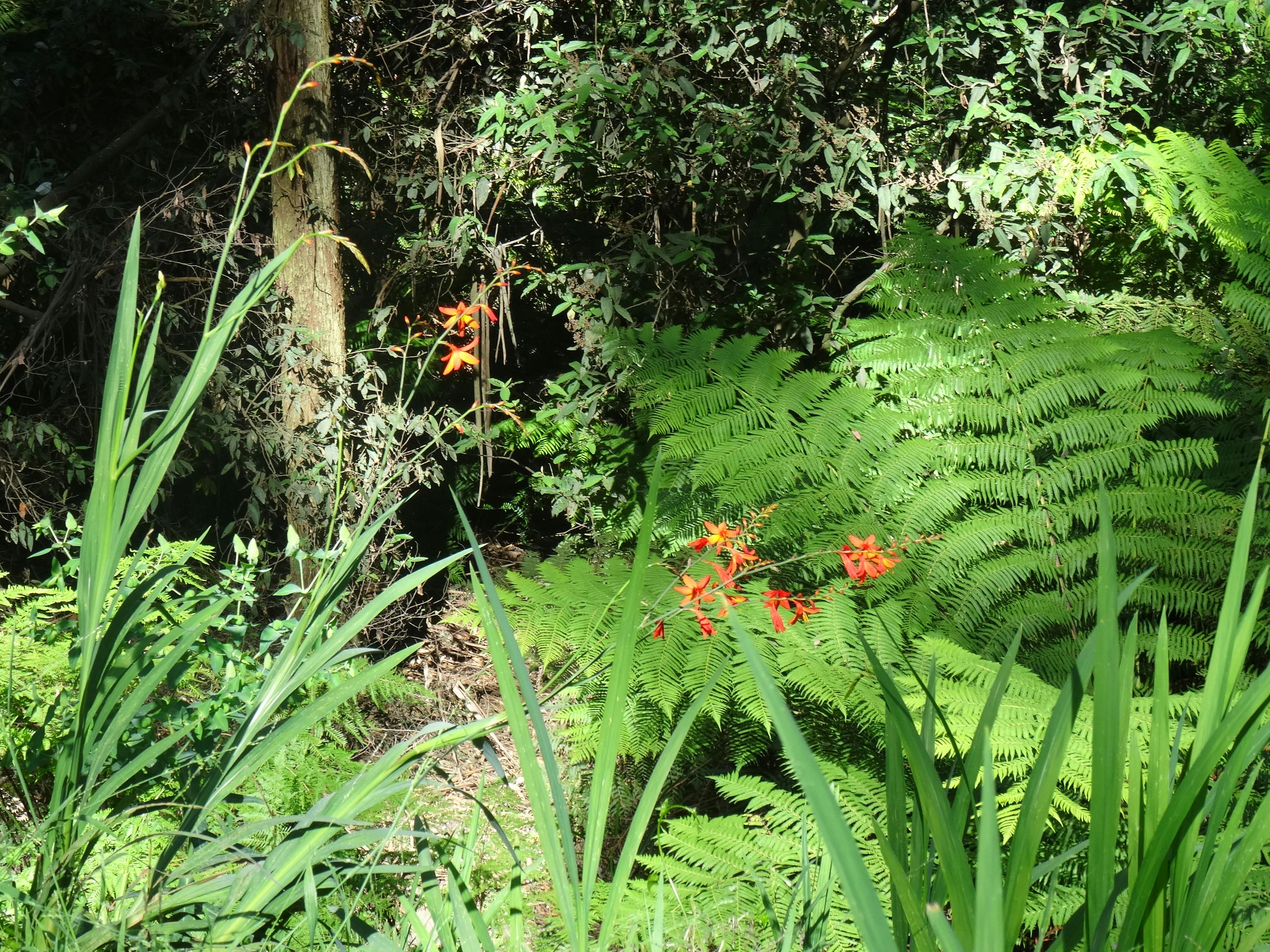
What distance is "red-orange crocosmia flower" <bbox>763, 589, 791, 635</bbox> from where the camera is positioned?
62.2 inches

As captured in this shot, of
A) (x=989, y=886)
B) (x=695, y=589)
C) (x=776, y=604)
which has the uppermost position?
(x=989, y=886)

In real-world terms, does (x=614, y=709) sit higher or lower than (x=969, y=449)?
higher

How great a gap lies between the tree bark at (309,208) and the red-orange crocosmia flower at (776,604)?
6.56ft

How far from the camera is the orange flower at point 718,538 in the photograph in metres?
1.46

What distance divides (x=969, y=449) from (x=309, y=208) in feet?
7.10

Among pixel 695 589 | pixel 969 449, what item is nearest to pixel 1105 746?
pixel 695 589

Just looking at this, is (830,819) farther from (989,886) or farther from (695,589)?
(695,589)

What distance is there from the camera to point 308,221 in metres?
3.10

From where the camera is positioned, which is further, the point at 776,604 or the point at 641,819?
the point at 776,604

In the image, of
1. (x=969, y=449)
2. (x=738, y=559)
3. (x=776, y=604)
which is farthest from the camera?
(x=969, y=449)

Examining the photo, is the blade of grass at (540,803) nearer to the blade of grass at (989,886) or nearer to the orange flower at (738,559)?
the blade of grass at (989,886)

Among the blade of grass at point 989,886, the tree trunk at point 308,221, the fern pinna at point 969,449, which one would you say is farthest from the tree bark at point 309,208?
the blade of grass at point 989,886

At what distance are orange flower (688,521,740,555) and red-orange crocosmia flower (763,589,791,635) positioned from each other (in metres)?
0.11

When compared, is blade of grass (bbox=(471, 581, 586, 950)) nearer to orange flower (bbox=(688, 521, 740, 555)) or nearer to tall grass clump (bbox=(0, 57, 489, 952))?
tall grass clump (bbox=(0, 57, 489, 952))
